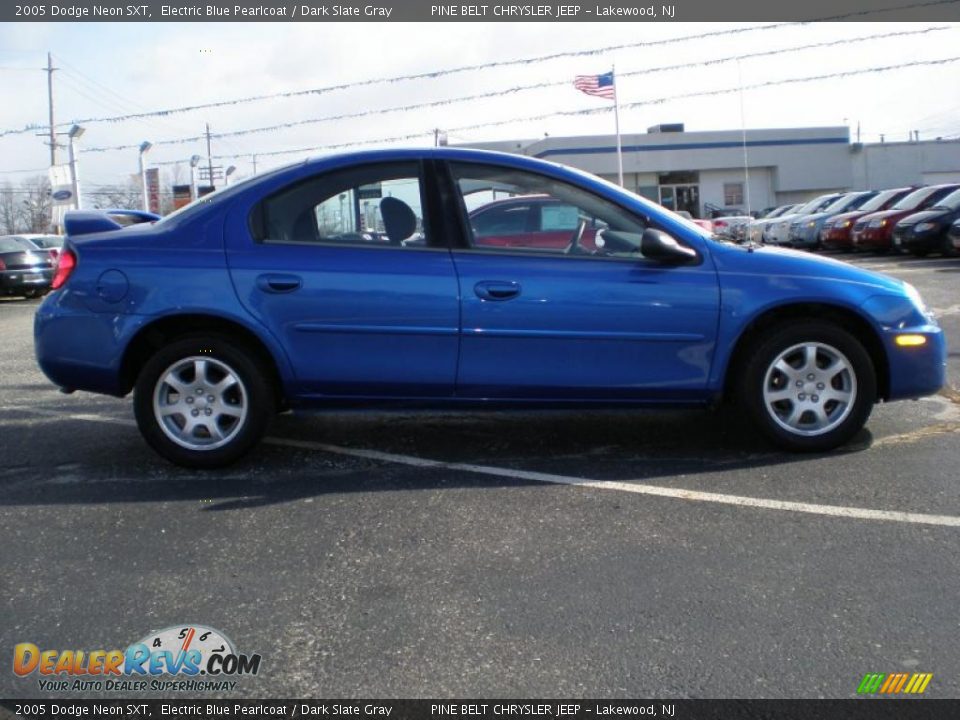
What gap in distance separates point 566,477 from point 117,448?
264 centimetres

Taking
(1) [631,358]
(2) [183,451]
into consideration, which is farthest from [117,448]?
(1) [631,358]

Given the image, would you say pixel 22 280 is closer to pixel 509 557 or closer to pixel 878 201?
pixel 509 557

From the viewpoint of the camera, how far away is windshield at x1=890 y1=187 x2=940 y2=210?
66.5 feet

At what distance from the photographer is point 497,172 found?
5.05m

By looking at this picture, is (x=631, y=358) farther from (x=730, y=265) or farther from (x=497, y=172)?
(x=497, y=172)

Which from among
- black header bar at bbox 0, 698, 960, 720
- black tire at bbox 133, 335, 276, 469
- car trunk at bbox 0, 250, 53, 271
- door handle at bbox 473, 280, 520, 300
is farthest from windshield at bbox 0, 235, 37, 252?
black header bar at bbox 0, 698, 960, 720

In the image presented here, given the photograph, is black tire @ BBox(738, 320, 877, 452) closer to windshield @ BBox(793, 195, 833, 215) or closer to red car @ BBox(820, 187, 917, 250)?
red car @ BBox(820, 187, 917, 250)

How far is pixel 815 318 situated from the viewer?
16.4 feet

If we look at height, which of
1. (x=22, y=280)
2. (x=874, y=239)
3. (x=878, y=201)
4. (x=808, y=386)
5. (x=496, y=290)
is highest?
(x=878, y=201)

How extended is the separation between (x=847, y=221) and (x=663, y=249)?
1866 cm

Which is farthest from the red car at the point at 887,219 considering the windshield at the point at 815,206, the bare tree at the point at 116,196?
the bare tree at the point at 116,196

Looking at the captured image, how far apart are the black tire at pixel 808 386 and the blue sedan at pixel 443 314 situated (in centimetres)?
1

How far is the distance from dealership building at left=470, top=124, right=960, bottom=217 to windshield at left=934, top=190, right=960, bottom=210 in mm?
31415

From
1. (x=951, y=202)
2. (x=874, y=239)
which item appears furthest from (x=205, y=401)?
(x=874, y=239)
